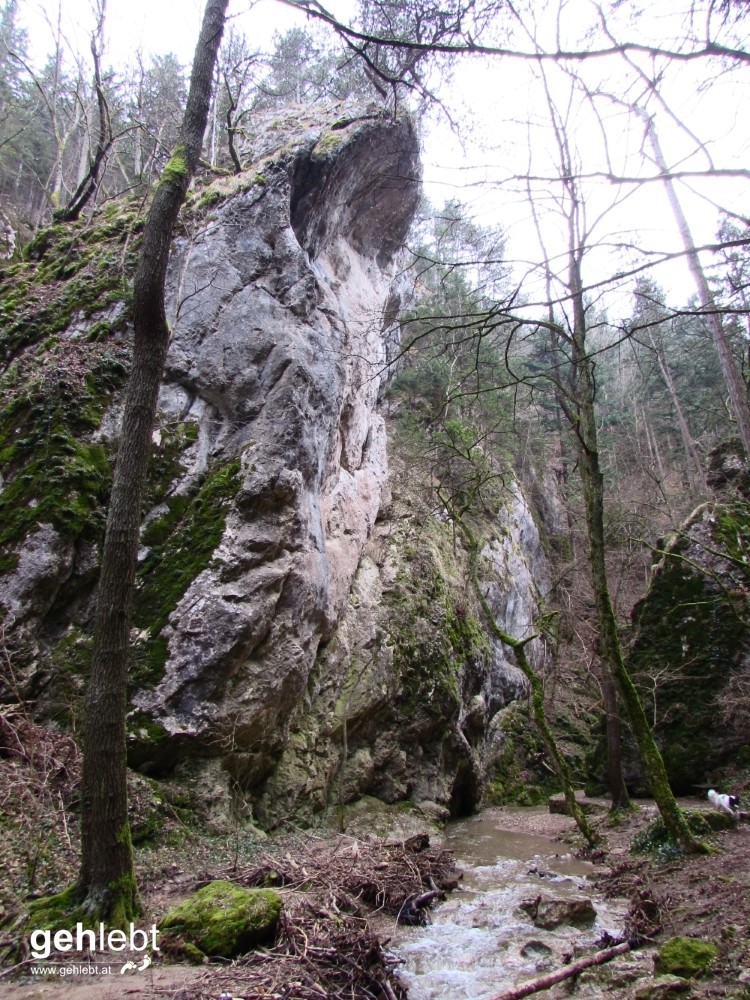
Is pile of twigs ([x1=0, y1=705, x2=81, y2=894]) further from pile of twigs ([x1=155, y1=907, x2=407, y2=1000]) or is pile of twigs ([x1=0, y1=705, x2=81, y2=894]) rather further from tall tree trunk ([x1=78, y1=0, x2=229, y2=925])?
pile of twigs ([x1=155, y1=907, x2=407, y2=1000])

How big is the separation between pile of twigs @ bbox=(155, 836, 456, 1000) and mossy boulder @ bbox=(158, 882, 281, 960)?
5.8 inches

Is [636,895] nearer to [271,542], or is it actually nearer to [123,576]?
[123,576]

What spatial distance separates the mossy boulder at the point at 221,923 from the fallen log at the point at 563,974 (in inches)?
73.9

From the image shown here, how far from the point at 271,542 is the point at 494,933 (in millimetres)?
6349

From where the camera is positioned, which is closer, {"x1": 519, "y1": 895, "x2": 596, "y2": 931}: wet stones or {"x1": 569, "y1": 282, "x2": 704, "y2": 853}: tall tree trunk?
{"x1": 519, "y1": 895, "x2": 596, "y2": 931}: wet stones

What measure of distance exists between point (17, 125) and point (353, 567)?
26378 mm

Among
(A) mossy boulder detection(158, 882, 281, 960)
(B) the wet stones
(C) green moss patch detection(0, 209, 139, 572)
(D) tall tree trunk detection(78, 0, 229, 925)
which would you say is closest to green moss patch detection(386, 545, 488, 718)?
(B) the wet stones

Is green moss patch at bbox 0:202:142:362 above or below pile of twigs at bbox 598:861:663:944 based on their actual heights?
above

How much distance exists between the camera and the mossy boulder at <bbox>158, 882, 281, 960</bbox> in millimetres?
4324

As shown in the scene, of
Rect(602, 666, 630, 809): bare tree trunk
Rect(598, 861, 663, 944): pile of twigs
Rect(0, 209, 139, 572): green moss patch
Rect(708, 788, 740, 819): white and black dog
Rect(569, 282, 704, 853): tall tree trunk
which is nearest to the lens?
Rect(598, 861, 663, 944): pile of twigs

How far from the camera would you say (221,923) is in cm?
446

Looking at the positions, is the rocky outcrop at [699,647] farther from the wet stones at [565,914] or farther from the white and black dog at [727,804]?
the wet stones at [565,914]

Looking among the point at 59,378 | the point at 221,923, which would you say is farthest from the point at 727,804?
the point at 59,378

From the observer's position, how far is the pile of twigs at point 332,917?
3879 mm
